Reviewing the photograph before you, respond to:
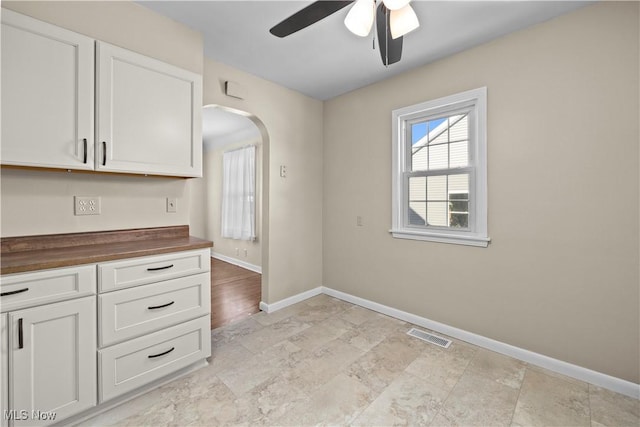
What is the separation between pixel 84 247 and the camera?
1803 millimetres

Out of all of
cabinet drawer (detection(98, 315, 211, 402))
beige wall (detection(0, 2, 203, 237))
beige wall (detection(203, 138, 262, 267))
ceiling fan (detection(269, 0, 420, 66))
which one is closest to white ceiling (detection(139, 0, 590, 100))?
beige wall (detection(0, 2, 203, 237))

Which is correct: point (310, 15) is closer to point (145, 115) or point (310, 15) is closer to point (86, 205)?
point (145, 115)

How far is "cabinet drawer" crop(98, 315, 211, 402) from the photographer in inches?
63.7

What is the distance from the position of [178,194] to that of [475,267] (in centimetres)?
260

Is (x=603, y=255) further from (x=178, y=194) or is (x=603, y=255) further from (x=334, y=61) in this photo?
(x=178, y=194)

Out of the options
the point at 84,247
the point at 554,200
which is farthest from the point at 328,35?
the point at 84,247

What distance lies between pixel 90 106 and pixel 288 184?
1.97 m

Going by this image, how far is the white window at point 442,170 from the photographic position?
2.41 metres

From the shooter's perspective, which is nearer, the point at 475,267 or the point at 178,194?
the point at 178,194

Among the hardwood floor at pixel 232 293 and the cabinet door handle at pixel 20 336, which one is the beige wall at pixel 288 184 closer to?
the hardwood floor at pixel 232 293

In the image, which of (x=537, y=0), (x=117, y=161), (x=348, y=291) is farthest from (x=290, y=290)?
(x=537, y=0)

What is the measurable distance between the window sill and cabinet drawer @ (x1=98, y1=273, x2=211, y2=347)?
1.92 m

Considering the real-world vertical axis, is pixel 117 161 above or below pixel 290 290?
above

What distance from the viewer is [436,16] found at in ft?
6.59
